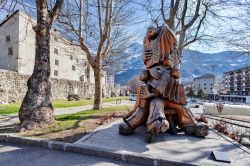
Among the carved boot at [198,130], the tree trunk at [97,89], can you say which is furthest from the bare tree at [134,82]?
the carved boot at [198,130]

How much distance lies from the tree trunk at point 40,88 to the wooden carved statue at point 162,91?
2358 mm

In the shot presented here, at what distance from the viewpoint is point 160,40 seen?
216 inches

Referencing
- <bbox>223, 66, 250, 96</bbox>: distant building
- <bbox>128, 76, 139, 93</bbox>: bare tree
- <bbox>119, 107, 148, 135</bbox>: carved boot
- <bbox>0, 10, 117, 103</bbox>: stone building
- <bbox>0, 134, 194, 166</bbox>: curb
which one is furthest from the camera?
<bbox>223, 66, 250, 96</bbox>: distant building

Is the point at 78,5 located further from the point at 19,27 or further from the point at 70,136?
the point at 19,27

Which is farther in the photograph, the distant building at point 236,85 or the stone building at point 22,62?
the distant building at point 236,85

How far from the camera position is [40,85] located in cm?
631

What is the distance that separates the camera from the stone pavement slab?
3.79 metres

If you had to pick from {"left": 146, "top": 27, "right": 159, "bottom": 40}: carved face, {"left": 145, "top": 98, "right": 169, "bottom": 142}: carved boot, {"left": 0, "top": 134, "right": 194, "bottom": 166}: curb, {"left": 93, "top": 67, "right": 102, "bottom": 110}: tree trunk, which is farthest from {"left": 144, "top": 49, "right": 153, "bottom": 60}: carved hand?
{"left": 93, "top": 67, "right": 102, "bottom": 110}: tree trunk

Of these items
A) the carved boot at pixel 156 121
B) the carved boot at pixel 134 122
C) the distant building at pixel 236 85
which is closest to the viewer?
the carved boot at pixel 156 121

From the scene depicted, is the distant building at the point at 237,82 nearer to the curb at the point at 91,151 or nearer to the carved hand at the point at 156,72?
the carved hand at the point at 156,72

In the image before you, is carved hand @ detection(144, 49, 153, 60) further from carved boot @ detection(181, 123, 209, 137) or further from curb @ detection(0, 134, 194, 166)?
curb @ detection(0, 134, 194, 166)

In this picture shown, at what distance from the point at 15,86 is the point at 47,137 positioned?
1998cm

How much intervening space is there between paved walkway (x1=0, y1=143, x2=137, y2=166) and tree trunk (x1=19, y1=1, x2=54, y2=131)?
1495 mm

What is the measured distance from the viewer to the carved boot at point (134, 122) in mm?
5336
